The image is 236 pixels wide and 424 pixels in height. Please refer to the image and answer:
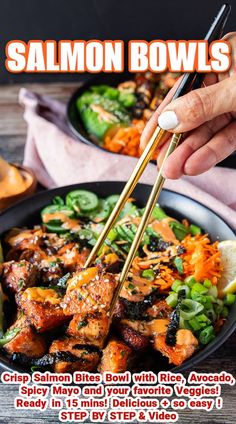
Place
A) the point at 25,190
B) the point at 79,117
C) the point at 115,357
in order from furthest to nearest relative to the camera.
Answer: the point at 79,117 < the point at 25,190 < the point at 115,357

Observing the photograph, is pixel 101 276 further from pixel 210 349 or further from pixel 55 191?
pixel 55 191

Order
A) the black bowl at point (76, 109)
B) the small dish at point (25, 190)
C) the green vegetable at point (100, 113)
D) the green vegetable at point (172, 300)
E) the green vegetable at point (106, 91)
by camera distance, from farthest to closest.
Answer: the green vegetable at point (106, 91) < the green vegetable at point (100, 113) < the black bowl at point (76, 109) < the small dish at point (25, 190) < the green vegetable at point (172, 300)

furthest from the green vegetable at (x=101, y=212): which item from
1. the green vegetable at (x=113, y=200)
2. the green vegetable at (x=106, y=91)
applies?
the green vegetable at (x=106, y=91)

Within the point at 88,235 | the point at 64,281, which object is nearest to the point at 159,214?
the point at 88,235

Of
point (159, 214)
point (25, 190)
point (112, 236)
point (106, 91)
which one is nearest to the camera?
point (112, 236)

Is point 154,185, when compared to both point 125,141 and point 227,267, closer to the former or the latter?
point 227,267

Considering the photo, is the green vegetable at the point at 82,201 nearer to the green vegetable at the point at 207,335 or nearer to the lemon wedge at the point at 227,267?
the lemon wedge at the point at 227,267

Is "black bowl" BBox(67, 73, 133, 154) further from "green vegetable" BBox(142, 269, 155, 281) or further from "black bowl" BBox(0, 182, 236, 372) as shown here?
"green vegetable" BBox(142, 269, 155, 281)
